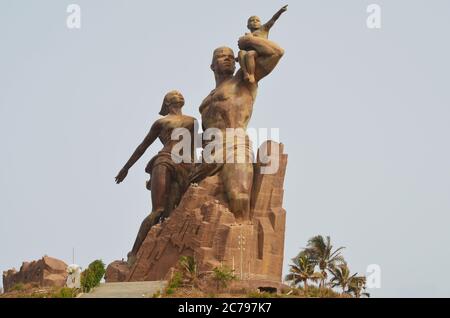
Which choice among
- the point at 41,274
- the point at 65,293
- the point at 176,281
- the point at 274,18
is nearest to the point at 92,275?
the point at 65,293

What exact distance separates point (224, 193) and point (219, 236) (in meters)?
1.28

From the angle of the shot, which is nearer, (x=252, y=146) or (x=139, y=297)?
(x=139, y=297)

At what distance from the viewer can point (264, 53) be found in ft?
94.1

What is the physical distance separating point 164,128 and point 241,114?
2228 mm

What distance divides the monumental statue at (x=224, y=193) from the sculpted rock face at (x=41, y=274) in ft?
5.59

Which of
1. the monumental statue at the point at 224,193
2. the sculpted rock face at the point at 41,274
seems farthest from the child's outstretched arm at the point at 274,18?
the sculpted rock face at the point at 41,274

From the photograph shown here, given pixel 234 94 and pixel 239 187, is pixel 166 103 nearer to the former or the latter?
pixel 234 94

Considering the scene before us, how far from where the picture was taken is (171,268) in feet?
89.2

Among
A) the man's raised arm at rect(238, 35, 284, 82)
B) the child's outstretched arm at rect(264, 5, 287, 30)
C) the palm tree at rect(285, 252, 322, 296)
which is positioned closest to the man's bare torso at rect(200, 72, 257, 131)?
the man's raised arm at rect(238, 35, 284, 82)

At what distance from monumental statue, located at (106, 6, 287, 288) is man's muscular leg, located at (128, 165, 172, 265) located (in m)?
0.02

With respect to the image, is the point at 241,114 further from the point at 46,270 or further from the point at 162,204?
the point at 46,270

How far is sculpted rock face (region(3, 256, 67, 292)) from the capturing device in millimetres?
30250
